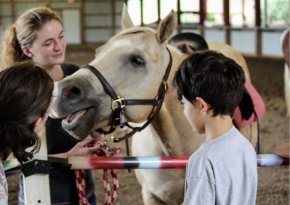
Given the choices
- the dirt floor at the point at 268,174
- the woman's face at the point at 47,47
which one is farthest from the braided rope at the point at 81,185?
the dirt floor at the point at 268,174

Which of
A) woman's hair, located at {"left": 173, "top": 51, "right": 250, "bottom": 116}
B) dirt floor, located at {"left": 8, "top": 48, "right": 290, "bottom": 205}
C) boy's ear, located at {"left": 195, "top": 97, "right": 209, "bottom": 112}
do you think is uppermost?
woman's hair, located at {"left": 173, "top": 51, "right": 250, "bottom": 116}

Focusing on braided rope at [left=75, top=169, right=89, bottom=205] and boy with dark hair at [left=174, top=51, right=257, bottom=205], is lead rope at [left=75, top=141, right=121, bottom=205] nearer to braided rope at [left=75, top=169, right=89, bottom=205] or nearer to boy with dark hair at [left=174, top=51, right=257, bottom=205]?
braided rope at [left=75, top=169, right=89, bottom=205]

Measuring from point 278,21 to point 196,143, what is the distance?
48.0 feet

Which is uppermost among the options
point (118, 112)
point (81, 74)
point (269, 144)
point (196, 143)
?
point (81, 74)

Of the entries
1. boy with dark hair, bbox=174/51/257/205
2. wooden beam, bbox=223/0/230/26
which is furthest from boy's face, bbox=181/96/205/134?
wooden beam, bbox=223/0/230/26

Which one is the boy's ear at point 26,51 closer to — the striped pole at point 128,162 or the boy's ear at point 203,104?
the striped pole at point 128,162

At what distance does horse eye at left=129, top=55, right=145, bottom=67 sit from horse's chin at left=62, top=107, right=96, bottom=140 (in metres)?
0.27

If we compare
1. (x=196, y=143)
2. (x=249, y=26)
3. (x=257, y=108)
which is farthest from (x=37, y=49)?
(x=249, y=26)

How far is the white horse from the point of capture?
1.84 m

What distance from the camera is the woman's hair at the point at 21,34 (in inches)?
76.1

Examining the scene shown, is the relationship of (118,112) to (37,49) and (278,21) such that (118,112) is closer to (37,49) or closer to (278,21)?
(37,49)

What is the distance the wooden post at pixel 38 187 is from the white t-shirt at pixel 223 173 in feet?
1.87

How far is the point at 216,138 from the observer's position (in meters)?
1.36

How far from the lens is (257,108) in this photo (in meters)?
2.68
